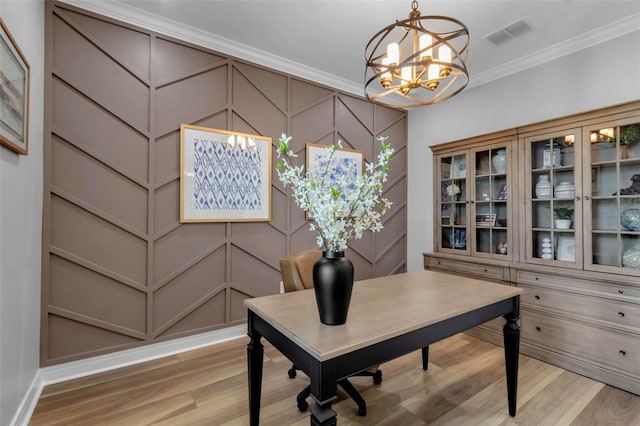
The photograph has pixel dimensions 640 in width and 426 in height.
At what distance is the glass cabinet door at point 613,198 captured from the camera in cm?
217

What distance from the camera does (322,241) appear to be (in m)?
1.22

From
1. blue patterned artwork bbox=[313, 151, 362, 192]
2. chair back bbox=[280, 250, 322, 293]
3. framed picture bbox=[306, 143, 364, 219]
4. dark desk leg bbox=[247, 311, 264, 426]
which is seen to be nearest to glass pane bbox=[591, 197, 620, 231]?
framed picture bbox=[306, 143, 364, 219]

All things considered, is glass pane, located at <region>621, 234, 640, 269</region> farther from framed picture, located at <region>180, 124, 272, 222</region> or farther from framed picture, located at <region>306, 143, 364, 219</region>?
framed picture, located at <region>180, 124, 272, 222</region>

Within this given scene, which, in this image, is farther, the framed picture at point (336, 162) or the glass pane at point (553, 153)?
the framed picture at point (336, 162)

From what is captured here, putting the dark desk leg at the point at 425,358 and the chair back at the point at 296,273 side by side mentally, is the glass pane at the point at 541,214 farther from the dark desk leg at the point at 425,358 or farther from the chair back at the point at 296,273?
the chair back at the point at 296,273

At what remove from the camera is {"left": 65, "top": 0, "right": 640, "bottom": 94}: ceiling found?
7.21 ft

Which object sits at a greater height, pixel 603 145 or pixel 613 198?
pixel 603 145

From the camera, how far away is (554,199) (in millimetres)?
2523

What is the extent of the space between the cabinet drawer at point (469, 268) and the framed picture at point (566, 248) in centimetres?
45

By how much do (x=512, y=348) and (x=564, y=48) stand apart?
2.71m

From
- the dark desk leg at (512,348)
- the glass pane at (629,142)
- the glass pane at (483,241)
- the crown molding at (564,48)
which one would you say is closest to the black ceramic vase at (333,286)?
the dark desk leg at (512,348)

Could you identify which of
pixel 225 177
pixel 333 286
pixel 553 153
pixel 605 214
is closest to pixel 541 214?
pixel 605 214

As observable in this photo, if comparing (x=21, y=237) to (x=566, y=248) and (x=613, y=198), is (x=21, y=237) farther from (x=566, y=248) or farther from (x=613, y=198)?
(x=613, y=198)

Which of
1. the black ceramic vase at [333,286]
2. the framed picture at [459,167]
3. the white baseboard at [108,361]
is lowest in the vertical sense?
the white baseboard at [108,361]
